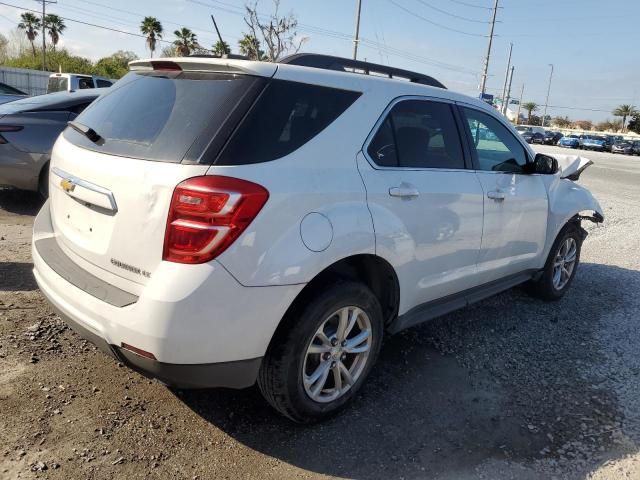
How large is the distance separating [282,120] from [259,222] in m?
0.56

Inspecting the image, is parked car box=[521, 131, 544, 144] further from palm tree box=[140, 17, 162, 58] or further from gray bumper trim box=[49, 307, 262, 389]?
gray bumper trim box=[49, 307, 262, 389]

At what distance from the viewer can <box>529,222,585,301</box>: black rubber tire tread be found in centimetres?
494

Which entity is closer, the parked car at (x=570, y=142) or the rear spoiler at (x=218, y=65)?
the rear spoiler at (x=218, y=65)

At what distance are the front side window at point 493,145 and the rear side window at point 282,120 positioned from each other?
1.35m

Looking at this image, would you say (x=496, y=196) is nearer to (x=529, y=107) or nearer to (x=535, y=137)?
(x=535, y=137)

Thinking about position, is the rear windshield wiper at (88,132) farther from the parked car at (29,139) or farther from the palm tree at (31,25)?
the palm tree at (31,25)

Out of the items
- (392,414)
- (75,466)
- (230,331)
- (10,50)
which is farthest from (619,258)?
(10,50)

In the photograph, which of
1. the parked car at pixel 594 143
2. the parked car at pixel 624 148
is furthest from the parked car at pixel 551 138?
the parked car at pixel 624 148

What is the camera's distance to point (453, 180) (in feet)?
11.5

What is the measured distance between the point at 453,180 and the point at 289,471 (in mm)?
2013

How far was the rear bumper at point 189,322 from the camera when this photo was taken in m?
2.27

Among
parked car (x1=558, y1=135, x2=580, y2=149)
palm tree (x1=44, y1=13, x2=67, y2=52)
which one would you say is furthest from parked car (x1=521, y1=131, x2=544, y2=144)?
palm tree (x1=44, y1=13, x2=67, y2=52)

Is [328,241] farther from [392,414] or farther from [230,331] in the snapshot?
[392,414]

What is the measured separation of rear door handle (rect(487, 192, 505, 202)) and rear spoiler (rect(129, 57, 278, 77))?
1864mm
